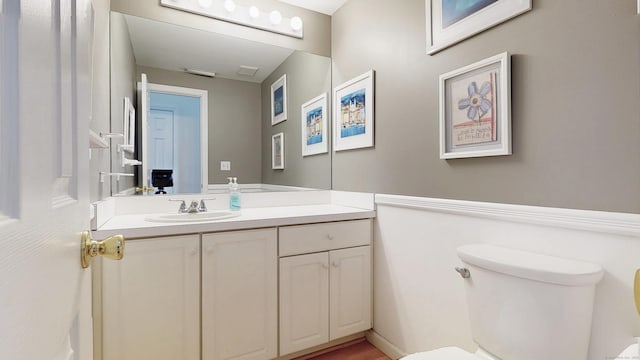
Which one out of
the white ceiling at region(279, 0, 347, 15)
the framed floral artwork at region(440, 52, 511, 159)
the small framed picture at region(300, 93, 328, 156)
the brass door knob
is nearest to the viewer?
the brass door knob

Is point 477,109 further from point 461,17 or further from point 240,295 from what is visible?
point 240,295

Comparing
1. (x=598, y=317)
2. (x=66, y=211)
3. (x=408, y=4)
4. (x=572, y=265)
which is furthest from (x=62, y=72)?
(x=408, y=4)

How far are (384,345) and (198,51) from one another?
7.00 feet

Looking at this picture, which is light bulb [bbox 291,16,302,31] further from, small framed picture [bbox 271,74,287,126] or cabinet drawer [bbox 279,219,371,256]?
cabinet drawer [bbox 279,219,371,256]

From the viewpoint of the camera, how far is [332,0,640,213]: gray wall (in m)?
0.93

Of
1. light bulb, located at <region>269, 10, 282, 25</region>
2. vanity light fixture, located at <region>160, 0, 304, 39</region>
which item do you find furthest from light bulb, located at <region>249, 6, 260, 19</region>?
light bulb, located at <region>269, 10, 282, 25</region>

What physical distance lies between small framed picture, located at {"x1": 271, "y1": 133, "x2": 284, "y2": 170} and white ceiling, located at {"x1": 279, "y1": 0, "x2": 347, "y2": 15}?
3.06ft

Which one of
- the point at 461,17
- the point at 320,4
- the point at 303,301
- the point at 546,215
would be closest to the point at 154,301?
the point at 303,301

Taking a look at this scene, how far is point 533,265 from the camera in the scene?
3.27 ft

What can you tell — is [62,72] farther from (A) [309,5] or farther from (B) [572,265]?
(A) [309,5]

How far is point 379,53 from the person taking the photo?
1.90m

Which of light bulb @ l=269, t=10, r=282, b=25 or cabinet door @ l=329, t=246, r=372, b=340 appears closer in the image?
cabinet door @ l=329, t=246, r=372, b=340

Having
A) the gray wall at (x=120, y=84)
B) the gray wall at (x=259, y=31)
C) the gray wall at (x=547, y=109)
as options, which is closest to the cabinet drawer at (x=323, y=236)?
the gray wall at (x=547, y=109)

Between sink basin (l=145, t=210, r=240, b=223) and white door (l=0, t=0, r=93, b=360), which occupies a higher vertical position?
white door (l=0, t=0, r=93, b=360)
